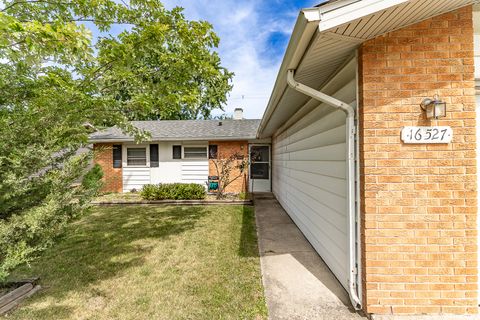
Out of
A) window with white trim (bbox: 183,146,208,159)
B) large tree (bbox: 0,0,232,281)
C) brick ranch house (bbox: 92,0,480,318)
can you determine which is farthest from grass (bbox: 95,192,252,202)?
brick ranch house (bbox: 92,0,480,318)

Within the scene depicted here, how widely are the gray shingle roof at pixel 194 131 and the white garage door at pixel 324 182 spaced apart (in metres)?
4.92

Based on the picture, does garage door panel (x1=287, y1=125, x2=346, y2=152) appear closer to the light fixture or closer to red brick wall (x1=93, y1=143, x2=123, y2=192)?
the light fixture

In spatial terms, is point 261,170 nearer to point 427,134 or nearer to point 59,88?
point 59,88

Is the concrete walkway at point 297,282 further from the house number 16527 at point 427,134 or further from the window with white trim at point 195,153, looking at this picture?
the window with white trim at point 195,153

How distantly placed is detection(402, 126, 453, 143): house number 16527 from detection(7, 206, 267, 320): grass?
241 centimetres

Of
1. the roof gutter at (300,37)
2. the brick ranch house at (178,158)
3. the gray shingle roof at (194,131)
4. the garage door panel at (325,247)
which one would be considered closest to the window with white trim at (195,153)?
the brick ranch house at (178,158)

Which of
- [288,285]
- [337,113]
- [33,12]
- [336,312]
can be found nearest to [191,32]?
[33,12]

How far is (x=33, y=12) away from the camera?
349 cm

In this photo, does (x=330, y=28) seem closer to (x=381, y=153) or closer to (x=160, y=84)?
(x=381, y=153)

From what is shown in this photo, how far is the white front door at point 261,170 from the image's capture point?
34.2 feet

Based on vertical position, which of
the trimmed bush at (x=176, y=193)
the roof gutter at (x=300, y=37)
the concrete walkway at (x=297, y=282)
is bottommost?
the concrete walkway at (x=297, y=282)

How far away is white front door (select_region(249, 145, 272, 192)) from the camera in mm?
10422

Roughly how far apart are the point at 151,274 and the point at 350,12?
4.04 meters

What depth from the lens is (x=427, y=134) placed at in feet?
7.33
